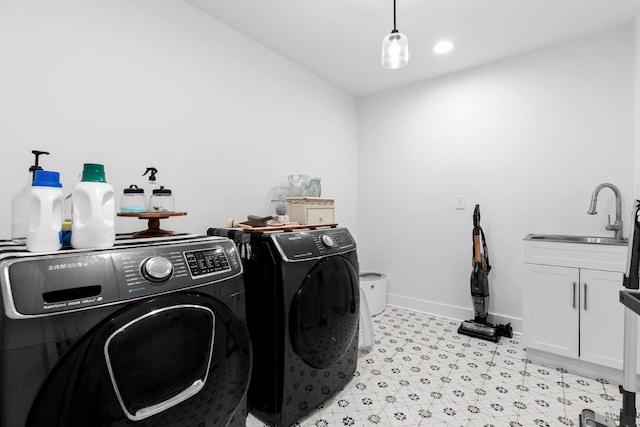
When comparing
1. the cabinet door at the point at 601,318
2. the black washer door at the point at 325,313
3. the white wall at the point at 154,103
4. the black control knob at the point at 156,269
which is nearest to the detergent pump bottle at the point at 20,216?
the white wall at the point at 154,103

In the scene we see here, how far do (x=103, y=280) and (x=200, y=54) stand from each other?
1647mm

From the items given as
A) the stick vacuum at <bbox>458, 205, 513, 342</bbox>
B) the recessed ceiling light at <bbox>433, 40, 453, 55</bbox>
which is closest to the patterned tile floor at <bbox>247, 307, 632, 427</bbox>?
the stick vacuum at <bbox>458, 205, 513, 342</bbox>

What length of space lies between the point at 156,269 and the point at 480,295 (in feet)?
8.22

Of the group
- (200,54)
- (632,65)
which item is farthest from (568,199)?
(200,54)

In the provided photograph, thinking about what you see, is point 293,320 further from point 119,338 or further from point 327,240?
point 119,338

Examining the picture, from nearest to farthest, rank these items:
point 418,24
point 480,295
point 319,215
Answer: point 418,24
point 319,215
point 480,295

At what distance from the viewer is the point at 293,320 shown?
143 centimetres

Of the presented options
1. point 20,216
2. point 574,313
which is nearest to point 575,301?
point 574,313

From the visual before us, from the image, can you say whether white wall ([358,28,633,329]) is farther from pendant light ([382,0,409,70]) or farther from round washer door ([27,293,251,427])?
round washer door ([27,293,251,427])

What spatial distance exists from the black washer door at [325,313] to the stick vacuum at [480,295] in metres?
1.31

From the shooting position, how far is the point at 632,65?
7.04ft

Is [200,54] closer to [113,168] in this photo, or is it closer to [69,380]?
[113,168]

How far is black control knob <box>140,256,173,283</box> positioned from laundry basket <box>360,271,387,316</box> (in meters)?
2.22

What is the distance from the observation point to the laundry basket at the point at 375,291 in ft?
9.69
